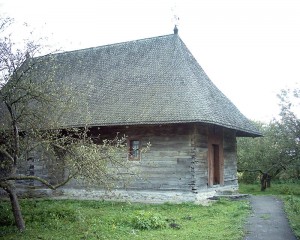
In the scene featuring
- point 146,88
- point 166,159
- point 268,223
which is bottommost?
point 268,223

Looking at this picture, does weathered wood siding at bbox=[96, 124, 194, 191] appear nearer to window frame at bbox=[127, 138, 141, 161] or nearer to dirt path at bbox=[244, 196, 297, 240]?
window frame at bbox=[127, 138, 141, 161]

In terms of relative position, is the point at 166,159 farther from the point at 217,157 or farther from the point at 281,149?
the point at 281,149

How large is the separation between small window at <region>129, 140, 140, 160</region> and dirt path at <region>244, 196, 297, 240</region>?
5.16m

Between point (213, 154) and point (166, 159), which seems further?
point (213, 154)

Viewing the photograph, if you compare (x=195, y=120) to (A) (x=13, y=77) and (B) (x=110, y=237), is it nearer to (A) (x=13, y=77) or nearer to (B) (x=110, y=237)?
(B) (x=110, y=237)

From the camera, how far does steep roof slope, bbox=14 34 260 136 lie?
1521 cm

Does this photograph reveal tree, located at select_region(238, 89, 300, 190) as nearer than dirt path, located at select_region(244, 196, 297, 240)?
No

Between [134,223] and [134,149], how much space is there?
5.92 metres

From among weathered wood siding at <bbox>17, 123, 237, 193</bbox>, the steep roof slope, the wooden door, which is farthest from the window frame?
the wooden door

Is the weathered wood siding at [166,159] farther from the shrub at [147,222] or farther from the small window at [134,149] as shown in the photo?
the shrub at [147,222]

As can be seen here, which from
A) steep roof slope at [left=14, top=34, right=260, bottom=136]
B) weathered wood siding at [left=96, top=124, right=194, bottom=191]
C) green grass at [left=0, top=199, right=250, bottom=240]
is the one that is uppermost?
steep roof slope at [left=14, top=34, right=260, bottom=136]

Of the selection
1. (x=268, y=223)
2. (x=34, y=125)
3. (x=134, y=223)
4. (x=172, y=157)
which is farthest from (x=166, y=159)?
(x=34, y=125)

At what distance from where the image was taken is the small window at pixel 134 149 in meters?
16.2

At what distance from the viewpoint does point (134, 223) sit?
10.7 meters
